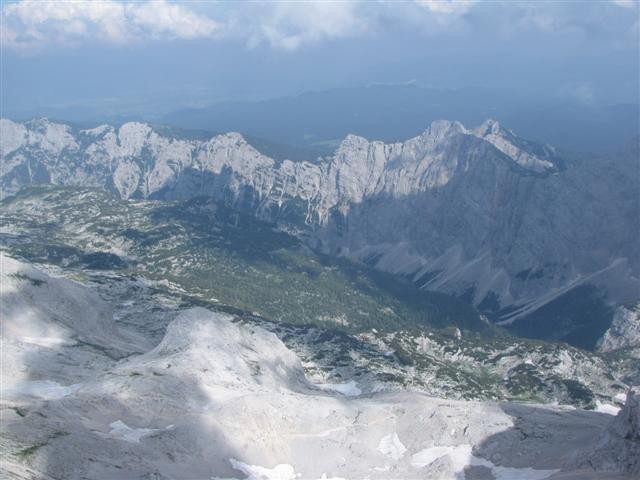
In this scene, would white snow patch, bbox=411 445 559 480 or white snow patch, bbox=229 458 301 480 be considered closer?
white snow patch, bbox=411 445 559 480

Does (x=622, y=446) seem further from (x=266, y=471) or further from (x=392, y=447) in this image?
A: (x=266, y=471)

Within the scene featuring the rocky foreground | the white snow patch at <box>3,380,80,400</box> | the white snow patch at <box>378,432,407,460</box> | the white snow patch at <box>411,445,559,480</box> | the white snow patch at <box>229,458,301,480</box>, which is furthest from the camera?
the white snow patch at <box>3,380,80,400</box>

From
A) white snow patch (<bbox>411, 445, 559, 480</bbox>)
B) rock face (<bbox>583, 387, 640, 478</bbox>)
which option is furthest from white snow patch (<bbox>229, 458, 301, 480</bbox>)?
rock face (<bbox>583, 387, 640, 478</bbox>)

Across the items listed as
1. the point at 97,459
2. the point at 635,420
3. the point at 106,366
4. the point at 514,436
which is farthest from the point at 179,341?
the point at 635,420

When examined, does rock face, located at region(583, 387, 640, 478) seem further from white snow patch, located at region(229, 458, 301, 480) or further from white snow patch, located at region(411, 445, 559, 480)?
white snow patch, located at region(229, 458, 301, 480)

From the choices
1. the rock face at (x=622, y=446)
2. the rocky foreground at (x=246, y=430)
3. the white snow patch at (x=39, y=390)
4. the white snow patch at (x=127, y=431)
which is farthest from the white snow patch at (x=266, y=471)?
the rock face at (x=622, y=446)

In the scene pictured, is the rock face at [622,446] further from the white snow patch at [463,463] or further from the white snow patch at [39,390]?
the white snow patch at [39,390]
